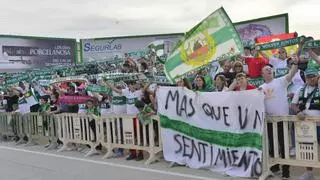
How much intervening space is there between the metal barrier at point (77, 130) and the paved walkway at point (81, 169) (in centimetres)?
39

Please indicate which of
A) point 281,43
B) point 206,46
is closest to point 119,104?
point 206,46

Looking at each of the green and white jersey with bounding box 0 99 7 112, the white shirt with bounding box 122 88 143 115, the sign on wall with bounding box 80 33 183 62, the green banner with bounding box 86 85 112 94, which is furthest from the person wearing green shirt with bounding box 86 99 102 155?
the sign on wall with bounding box 80 33 183 62

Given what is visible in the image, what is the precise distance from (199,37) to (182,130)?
1752 mm

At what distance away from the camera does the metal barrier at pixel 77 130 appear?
473 inches

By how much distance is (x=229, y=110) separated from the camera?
28.5 feet

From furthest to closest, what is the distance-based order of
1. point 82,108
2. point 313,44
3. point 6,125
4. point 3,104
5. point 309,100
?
point 3,104, point 6,125, point 82,108, point 309,100, point 313,44

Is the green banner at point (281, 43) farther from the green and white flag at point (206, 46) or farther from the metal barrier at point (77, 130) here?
the metal barrier at point (77, 130)

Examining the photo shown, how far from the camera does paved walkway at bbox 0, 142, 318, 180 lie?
352 inches

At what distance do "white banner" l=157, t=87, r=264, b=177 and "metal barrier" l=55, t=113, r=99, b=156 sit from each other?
96.0 inches

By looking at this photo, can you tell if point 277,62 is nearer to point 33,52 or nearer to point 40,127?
point 40,127

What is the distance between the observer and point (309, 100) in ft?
27.2

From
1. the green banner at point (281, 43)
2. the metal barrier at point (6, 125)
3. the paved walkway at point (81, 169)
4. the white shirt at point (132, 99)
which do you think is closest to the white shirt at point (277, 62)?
the green banner at point (281, 43)

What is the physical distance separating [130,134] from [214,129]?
2357mm

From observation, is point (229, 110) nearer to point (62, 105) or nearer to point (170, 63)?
point (170, 63)
